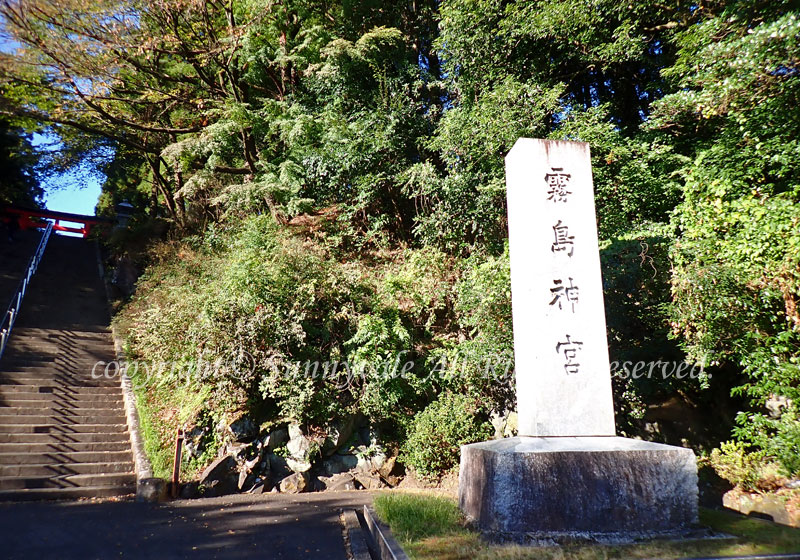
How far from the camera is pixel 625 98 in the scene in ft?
38.3

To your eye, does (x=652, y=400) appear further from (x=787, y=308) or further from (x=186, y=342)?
(x=186, y=342)

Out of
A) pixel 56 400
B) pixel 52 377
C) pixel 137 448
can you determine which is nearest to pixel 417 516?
pixel 137 448

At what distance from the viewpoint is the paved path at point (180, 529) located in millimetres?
4945

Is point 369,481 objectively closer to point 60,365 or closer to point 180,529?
point 180,529

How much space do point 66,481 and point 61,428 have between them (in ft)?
5.53

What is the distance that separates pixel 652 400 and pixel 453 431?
11.7 ft

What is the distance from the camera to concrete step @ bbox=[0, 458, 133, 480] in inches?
308

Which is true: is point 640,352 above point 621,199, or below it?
below

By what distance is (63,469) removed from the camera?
8102 mm

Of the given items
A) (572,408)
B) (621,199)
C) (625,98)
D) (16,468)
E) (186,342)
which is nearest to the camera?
(572,408)

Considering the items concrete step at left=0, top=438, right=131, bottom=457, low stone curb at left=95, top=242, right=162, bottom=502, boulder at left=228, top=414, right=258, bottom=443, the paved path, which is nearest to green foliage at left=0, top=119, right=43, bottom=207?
low stone curb at left=95, top=242, right=162, bottom=502

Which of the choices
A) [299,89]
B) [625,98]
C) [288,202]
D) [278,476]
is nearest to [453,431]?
[278,476]

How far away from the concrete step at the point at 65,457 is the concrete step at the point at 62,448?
0.10 ft

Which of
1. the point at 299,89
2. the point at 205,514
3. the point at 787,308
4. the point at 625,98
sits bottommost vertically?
the point at 205,514
